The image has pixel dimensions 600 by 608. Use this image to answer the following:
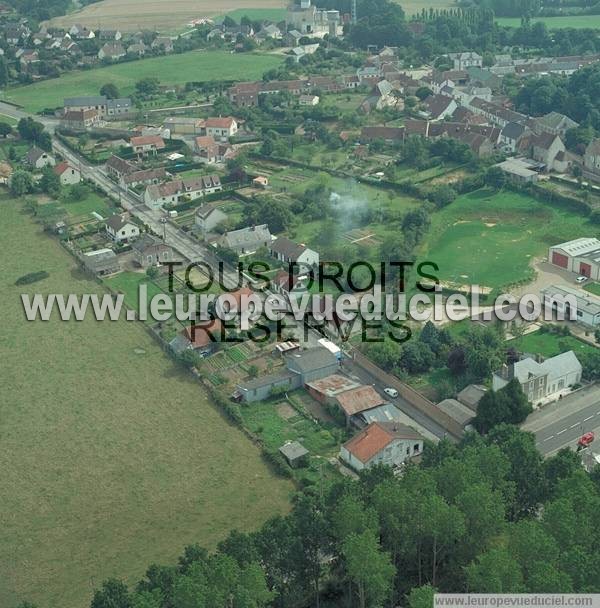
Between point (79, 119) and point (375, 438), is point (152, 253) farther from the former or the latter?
point (79, 119)

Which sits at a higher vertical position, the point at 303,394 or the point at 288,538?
the point at 288,538

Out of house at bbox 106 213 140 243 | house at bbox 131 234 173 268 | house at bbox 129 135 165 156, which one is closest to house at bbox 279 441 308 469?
house at bbox 131 234 173 268

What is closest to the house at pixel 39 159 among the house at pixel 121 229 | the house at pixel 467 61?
the house at pixel 121 229

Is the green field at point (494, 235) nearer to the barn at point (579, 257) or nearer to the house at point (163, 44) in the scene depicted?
the barn at point (579, 257)

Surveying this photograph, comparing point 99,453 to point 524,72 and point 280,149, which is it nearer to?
point 280,149

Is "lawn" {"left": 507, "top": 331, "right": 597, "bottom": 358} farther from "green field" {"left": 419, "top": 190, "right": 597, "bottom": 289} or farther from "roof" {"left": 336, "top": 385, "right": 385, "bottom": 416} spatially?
"roof" {"left": 336, "top": 385, "right": 385, "bottom": 416}

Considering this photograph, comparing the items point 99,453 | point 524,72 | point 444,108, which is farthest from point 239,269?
point 524,72
